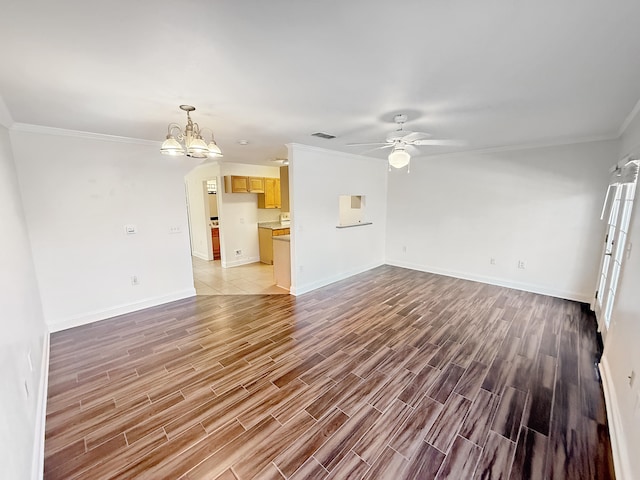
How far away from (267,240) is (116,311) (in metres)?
3.39

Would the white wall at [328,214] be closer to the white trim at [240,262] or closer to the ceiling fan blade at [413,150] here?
the ceiling fan blade at [413,150]

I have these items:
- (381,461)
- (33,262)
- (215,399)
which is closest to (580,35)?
(381,461)

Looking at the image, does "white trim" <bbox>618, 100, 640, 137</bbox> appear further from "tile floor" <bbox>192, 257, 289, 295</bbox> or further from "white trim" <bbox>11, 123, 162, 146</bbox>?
"white trim" <bbox>11, 123, 162, 146</bbox>

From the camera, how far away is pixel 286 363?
2.63m

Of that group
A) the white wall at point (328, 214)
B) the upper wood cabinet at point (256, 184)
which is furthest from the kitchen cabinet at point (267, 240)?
the white wall at point (328, 214)

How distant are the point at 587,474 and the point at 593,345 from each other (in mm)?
1964

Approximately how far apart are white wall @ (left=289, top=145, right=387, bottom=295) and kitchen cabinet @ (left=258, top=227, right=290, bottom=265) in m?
1.86

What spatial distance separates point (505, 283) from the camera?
474cm

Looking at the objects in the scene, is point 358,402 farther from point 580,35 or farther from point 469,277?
point 469,277

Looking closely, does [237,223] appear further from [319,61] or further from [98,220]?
[319,61]

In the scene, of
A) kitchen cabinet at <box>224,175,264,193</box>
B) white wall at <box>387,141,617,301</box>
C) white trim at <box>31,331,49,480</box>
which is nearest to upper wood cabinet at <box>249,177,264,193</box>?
kitchen cabinet at <box>224,175,264,193</box>

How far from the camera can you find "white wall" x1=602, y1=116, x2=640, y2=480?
1548 mm

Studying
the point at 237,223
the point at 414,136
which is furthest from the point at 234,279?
the point at 414,136

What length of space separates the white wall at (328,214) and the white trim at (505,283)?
981mm
